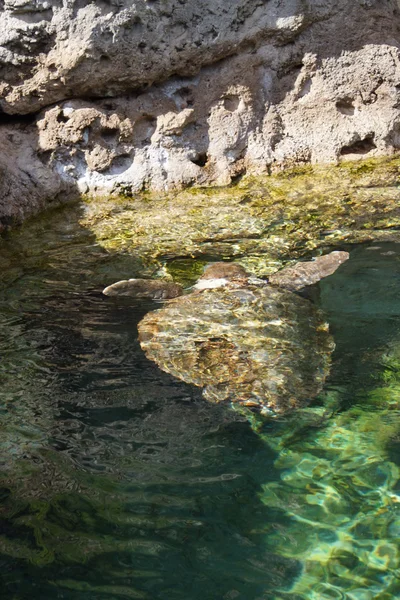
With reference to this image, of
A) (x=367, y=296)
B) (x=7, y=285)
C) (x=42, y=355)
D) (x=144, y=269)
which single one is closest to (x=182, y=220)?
(x=144, y=269)

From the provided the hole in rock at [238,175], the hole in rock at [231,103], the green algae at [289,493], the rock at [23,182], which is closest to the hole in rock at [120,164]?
the rock at [23,182]

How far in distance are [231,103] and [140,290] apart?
3.77 m

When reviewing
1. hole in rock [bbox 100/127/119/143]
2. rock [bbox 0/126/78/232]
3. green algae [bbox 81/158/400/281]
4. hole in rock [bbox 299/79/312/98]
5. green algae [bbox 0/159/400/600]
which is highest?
hole in rock [bbox 299/79/312/98]

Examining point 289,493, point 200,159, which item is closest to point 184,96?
point 200,159

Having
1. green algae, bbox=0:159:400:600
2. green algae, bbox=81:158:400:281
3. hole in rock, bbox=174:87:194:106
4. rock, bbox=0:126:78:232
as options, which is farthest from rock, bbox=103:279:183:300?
hole in rock, bbox=174:87:194:106

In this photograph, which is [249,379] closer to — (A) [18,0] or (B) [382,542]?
(B) [382,542]

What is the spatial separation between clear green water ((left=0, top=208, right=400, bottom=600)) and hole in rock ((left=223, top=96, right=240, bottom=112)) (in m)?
4.15

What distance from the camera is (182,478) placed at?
315cm

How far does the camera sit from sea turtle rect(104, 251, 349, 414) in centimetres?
380

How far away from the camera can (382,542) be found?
274cm

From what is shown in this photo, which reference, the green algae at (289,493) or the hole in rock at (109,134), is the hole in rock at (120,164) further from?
the green algae at (289,493)

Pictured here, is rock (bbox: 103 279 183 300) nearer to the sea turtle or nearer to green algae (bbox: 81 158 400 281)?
the sea turtle

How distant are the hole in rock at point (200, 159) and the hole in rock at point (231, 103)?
0.65 meters

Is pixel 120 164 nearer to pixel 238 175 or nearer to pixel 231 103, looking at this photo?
pixel 238 175
